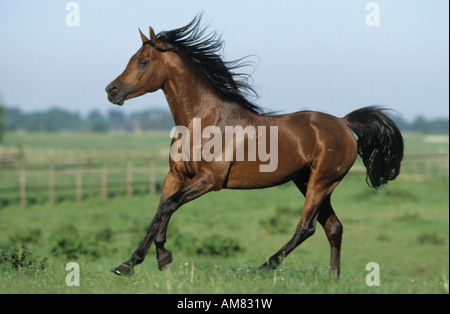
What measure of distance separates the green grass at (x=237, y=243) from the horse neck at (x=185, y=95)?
138cm

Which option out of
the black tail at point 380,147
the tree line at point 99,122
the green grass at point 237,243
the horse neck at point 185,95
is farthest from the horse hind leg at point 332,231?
the tree line at point 99,122

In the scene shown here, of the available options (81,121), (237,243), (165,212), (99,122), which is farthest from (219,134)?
(81,121)

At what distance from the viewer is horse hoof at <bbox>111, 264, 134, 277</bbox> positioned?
17.1 ft

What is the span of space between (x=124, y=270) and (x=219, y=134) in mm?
1456

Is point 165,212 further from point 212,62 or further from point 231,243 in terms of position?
point 231,243

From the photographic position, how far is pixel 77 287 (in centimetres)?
478

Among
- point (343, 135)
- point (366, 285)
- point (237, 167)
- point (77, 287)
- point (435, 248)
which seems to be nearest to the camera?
point (77, 287)

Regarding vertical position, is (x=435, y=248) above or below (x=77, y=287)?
below

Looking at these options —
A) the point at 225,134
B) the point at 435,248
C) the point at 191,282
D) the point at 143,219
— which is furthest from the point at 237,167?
the point at 143,219

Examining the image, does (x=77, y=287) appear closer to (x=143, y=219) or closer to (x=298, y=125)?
(x=298, y=125)

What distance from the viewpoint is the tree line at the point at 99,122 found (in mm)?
107625

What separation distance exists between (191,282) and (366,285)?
1.47 metres

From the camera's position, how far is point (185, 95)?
5.62 metres

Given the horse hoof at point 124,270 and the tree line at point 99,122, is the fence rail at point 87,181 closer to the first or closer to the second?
the horse hoof at point 124,270
